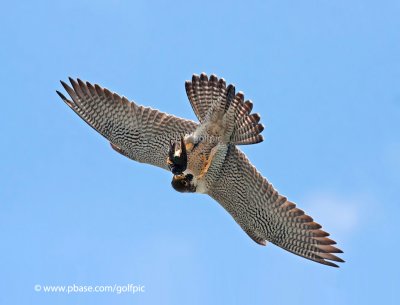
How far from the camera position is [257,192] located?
1655 cm

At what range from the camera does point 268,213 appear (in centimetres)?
1664

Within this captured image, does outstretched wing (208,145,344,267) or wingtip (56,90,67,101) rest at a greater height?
wingtip (56,90,67,101)

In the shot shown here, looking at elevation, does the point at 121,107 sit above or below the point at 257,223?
above

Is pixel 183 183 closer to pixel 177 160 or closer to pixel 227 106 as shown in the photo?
pixel 177 160

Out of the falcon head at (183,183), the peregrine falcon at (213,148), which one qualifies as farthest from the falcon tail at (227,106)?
the falcon head at (183,183)

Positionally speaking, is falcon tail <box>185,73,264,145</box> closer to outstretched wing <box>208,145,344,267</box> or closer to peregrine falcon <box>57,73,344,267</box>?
peregrine falcon <box>57,73,344,267</box>

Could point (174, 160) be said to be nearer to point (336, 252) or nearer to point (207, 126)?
point (207, 126)

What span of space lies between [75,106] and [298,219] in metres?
4.93

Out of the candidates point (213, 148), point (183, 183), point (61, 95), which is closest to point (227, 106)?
A: point (213, 148)

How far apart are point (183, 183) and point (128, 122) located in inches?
65.7

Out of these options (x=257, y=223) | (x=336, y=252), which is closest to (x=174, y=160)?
(x=257, y=223)

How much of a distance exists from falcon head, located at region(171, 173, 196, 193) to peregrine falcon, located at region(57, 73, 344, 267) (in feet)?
0.06

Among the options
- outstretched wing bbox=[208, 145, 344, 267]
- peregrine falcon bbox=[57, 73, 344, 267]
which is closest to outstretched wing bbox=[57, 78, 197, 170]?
peregrine falcon bbox=[57, 73, 344, 267]

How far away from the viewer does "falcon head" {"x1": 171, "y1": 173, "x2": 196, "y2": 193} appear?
1653 cm
